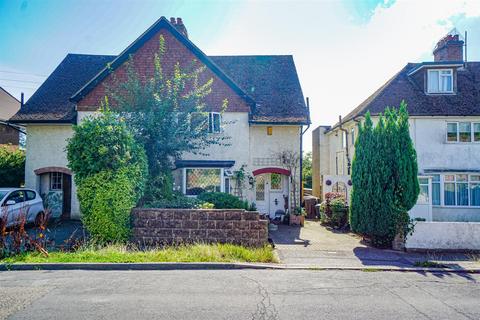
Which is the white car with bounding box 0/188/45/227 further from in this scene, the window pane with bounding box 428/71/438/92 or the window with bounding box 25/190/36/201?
the window pane with bounding box 428/71/438/92

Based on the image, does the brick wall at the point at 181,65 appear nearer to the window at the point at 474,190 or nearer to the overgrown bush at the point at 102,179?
the overgrown bush at the point at 102,179

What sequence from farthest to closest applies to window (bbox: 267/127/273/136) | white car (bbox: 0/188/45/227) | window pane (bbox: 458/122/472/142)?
window pane (bbox: 458/122/472/142), window (bbox: 267/127/273/136), white car (bbox: 0/188/45/227)

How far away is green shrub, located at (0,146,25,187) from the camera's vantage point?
15.8 metres

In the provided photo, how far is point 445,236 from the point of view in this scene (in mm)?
9586

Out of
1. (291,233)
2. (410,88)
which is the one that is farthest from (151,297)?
(410,88)

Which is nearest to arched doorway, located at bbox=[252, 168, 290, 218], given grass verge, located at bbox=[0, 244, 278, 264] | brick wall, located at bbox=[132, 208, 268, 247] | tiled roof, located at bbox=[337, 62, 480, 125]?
tiled roof, located at bbox=[337, 62, 480, 125]

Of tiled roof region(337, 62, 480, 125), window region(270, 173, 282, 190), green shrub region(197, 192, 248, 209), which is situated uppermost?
tiled roof region(337, 62, 480, 125)

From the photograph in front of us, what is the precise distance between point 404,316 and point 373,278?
6.88 ft

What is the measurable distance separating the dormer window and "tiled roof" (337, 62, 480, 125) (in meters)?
0.34

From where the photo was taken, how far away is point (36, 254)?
26.1 ft

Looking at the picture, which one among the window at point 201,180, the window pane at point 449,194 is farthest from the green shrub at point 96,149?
the window pane at point 449,194

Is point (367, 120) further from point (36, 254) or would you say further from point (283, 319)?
point (36, 254)

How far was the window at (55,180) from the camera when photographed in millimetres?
15500

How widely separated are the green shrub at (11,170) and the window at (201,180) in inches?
368
